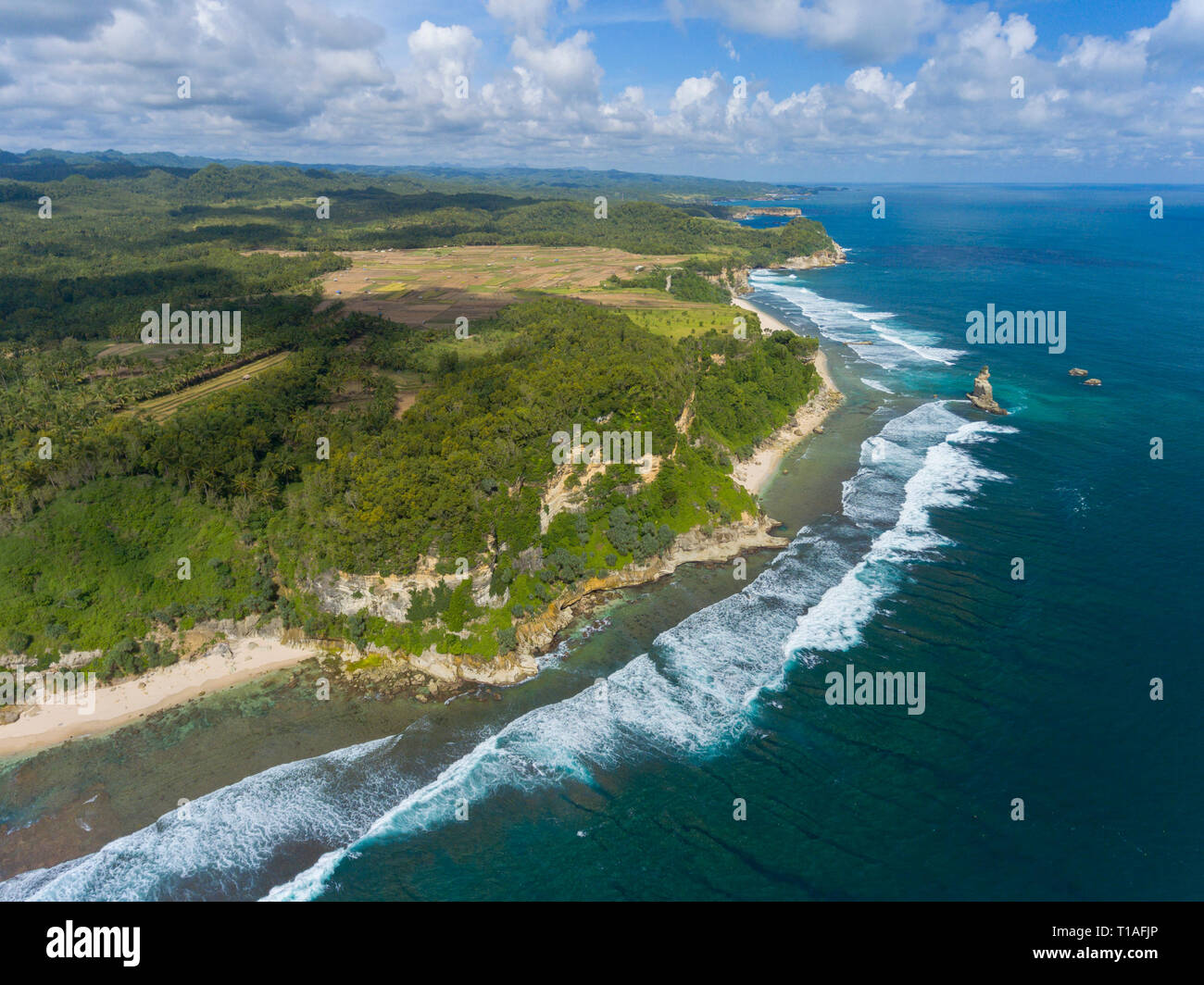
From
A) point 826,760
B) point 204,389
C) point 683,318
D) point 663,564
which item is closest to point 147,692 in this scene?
point 663,564

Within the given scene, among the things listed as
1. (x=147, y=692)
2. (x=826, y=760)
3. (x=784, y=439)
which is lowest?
(x=147, y=692)

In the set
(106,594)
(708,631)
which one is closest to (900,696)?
(708,631)

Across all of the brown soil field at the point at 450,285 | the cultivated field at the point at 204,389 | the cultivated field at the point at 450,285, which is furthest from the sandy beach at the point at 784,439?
the cultivated field at the point at 204,389

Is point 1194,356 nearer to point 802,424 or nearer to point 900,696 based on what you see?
point 802,424

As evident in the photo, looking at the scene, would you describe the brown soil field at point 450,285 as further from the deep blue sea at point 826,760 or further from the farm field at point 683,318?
the deep blue sea at point 826,760

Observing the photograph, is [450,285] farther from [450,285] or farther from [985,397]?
[985,397]

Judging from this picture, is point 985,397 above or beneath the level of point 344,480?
above
